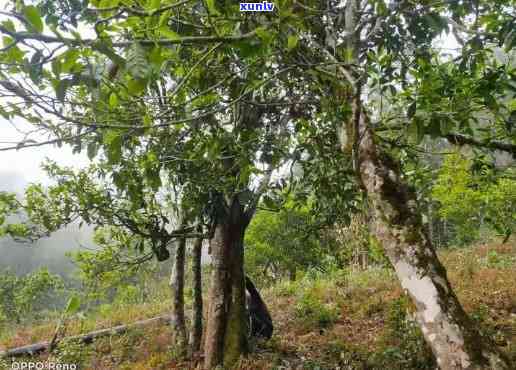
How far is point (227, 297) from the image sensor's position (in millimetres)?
5855

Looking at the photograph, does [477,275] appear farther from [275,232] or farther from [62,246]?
[62,246]

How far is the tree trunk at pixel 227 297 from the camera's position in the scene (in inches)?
223

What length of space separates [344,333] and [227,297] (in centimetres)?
242

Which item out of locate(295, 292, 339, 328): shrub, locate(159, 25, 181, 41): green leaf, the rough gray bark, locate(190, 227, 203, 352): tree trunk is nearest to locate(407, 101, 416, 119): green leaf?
locate(159, 25, 181, 41): green leaf

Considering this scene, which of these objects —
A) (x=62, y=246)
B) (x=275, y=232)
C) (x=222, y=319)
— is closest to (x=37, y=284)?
(x=275, y=232)

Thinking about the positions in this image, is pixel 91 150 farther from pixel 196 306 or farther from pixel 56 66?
pixel 196 306

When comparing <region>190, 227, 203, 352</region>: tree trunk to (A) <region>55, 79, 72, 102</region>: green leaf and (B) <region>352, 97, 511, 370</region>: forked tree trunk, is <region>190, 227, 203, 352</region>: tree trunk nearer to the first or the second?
(B) <region>352, 97, 511, 370</region>: forked tree trunk

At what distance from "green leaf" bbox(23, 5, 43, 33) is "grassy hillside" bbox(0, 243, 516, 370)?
262 cm

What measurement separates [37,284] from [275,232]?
54.9ft

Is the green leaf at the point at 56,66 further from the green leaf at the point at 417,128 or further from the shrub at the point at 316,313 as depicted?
the shrub at the point at 316,313

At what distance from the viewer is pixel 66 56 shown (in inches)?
47.1

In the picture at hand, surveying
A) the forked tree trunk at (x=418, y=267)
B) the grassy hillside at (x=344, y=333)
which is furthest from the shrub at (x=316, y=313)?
the forked tree trunk at (x=418, y=267)

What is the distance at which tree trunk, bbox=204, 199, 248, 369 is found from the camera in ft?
18.6

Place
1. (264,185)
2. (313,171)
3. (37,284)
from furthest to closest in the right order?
(37,284) < (313,171) < (264,185)
